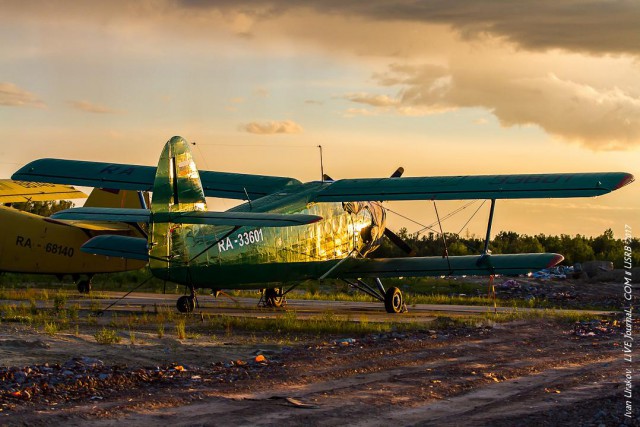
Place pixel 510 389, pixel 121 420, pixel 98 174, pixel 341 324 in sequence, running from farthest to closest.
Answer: pixel 98 174 → pixel 341 324 → pixel 510 389 → pixel 121 420

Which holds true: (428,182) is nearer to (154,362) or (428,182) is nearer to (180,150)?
(180,150)

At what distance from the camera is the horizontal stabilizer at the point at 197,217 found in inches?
647

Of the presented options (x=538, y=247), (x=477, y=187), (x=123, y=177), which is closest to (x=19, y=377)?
(x=477, y=187)

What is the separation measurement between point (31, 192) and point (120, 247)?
1056 cm

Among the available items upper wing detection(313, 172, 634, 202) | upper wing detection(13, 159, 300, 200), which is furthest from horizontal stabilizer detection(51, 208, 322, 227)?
upper wing detection(13, 159, 300, 200)

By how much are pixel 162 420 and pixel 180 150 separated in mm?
9892

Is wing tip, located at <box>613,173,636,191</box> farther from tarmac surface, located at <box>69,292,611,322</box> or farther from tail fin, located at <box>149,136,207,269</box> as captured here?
tail fin, located at <box>149,136,207,269</box>

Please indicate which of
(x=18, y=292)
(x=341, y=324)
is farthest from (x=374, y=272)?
(x=18, y=292)

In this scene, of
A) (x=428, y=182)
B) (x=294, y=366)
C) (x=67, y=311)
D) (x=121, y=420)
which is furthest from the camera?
(x=428, y=182)

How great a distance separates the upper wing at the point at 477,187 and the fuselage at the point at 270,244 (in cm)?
82

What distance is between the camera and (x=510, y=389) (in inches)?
461

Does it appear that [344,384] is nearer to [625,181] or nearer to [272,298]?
[625,181]

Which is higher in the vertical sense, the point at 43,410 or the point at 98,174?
the point at 98,174

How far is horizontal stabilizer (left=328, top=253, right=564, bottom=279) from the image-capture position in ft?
71.8
